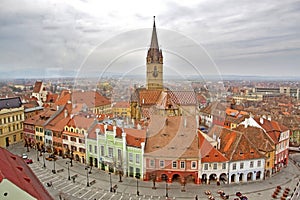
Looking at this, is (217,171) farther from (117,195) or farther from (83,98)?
(83,98)

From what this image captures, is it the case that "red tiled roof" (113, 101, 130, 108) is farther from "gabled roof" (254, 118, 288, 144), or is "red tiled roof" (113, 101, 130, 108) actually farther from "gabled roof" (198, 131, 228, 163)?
"gabled roof" (198, 131, 228, 163)

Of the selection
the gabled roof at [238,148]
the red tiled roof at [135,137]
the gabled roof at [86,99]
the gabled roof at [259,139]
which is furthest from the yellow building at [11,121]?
the gabled roof at [259,139]

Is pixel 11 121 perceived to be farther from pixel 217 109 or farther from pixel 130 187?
pixel 217 109

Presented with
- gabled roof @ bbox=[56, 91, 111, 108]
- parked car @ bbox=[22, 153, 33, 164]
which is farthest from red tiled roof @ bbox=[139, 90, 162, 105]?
parked car @ bbox=[22, 153, 33, 164]

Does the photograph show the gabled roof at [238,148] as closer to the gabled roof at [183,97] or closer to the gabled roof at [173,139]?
the gabled roof at [173,139]

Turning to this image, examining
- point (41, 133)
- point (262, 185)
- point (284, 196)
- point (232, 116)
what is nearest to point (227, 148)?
point (262, 185)

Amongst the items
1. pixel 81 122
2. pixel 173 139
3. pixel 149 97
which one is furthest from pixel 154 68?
pixel 173 139
